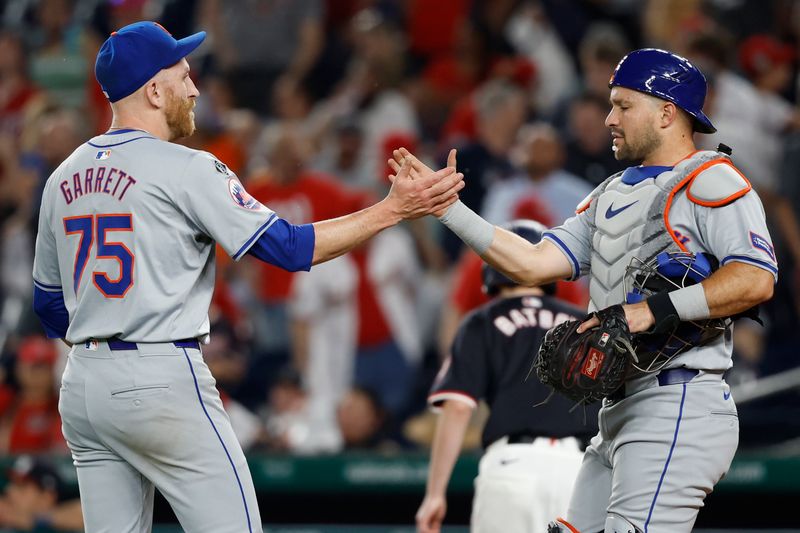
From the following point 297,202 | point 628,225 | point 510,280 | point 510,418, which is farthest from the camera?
point 297,202

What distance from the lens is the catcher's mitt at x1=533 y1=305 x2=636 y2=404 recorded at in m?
3.54

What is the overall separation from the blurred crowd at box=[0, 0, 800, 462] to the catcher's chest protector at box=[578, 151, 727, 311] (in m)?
2.50

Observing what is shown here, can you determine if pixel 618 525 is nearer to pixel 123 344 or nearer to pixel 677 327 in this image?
pixel 677 327

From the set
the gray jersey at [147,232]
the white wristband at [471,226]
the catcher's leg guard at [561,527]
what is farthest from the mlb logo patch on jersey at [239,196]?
the catcher's leg guard at [561,527]

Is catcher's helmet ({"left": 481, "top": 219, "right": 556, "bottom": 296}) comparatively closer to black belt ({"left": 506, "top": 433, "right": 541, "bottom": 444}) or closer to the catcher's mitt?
black belt ({"left": 506, "top": 433, "right": 541, "bottom": 444})

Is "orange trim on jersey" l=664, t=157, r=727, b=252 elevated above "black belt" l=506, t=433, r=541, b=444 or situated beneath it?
elevated above

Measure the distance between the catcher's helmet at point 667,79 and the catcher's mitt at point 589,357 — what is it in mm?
685

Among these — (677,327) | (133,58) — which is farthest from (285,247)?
(677,327)

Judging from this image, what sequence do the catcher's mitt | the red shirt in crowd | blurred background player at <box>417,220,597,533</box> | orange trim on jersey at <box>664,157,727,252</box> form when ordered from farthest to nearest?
the red shirt in crowd < blurred background player at <box>417,220,597,533</box> < orange trim on jersey at <box>664,157,727,252</box> < the catcher's mitt

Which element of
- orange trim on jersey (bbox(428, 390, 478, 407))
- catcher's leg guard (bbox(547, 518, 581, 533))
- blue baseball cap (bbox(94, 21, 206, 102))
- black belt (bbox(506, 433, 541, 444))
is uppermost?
blue baseball cap (bbox(94, 21, 206, 102))

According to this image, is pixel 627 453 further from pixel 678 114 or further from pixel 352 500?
pixel 352 500

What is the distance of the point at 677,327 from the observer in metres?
3.63

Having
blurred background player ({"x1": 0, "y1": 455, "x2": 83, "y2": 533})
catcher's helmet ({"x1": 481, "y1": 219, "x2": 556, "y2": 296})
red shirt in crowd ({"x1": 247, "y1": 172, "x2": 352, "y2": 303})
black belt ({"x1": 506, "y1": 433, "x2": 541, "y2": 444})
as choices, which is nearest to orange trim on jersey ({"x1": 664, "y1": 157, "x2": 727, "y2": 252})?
catcher's helmet ({"x1": 481, "y1": 219, "x2": 556, "y2": 296})

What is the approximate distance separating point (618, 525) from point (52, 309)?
188 centimetres
